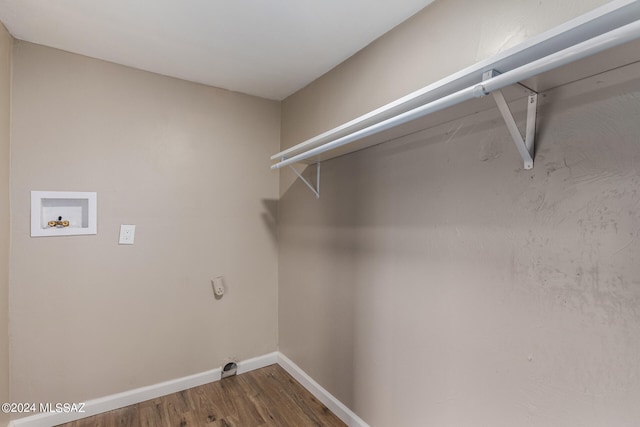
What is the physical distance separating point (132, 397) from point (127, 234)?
3.46 feet

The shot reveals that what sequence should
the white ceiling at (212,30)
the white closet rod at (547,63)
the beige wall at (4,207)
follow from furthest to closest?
the beige wall at (4,207)
the white ceiling at (212,30)
the white closet rod at (547,63)

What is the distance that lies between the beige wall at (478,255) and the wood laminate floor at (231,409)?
27cm

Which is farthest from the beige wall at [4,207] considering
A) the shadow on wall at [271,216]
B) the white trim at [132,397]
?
the shadow on wall at [271,216]

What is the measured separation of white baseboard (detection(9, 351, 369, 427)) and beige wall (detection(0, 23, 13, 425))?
0.21 m

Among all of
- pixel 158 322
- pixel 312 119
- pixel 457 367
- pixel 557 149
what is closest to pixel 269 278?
pixel 158 322

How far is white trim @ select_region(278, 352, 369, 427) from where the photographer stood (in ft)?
5.97

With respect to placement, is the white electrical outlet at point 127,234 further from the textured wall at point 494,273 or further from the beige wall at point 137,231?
the textured wall at point 494,273

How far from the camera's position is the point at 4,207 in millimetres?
1636

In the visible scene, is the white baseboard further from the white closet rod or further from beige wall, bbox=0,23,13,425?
the white closet rod

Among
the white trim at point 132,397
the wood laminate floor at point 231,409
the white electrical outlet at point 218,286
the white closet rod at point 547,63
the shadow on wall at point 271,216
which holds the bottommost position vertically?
the wood laminate floor at point 231,409

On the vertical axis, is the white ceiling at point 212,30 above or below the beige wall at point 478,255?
above

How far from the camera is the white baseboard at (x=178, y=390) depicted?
70.9 inches

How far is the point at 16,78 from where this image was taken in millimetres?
1731

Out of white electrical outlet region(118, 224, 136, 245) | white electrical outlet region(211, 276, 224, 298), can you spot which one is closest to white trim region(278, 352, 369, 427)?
white electrical outlet region(211, 276, 224, 298)
